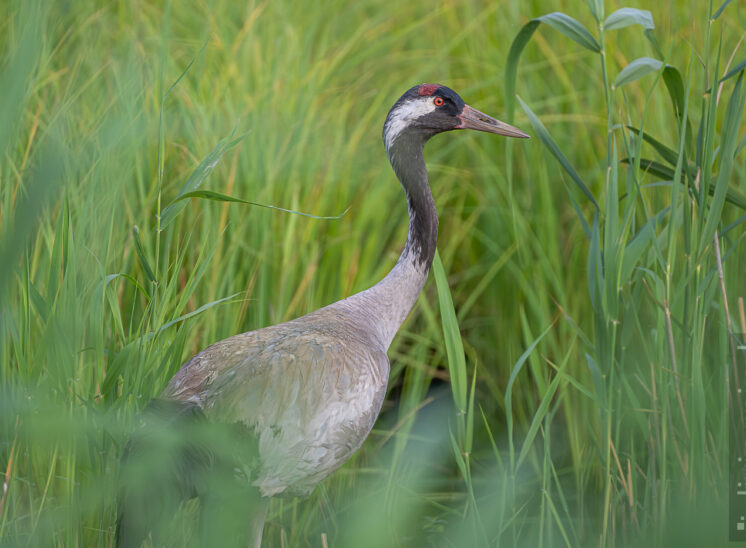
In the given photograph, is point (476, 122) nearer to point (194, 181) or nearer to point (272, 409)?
point (194, 181)

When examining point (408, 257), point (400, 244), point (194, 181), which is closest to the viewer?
point (194, 181)

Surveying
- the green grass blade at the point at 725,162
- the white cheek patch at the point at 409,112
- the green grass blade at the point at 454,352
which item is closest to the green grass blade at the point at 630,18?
the green grass blade at the point at 725,162

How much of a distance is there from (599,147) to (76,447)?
2.38 m

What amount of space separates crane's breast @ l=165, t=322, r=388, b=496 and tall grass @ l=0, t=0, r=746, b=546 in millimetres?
159

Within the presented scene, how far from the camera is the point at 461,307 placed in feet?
11.6

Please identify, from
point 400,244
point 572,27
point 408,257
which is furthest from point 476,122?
point 400,244

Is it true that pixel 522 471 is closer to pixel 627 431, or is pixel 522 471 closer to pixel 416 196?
pixel 627 431

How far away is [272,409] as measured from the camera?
2.02 meters

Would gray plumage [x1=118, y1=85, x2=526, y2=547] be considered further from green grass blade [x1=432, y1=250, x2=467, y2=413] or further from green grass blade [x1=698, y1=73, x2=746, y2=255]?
green grass blade [x1=698, y1=73, x2=746, y2=255]

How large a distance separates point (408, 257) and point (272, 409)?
2.67 feet

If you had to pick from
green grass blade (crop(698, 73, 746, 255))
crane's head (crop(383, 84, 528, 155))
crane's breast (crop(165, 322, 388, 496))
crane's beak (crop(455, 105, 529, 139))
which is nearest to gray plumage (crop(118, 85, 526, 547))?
crane's breast (crop(165, 322, 388, 496))

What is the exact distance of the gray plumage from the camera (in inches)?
72.1

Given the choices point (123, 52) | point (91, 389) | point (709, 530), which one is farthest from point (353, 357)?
point (123, 52)

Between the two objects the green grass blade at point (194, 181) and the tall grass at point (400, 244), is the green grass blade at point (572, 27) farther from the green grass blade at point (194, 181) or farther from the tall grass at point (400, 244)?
the green grass blade at point (194, 181)
